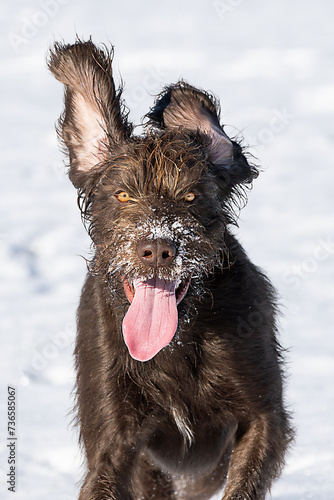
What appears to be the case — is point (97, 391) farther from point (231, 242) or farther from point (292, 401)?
point (292, 401)

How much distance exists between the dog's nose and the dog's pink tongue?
0.58 ft

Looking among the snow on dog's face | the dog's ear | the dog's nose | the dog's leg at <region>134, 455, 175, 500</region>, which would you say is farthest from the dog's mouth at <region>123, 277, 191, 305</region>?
the dog's leg at <region>134, 455, 175, 500</region>

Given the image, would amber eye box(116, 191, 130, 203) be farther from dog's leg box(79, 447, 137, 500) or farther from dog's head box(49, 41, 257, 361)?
dog's leg box(79, 447, 137, 500)

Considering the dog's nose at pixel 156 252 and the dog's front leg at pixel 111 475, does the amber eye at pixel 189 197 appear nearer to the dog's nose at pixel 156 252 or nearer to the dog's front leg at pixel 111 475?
the dog's nose at pixel 156 252

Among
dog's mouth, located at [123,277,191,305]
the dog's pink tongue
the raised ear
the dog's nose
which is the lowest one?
the dog's pink tongue

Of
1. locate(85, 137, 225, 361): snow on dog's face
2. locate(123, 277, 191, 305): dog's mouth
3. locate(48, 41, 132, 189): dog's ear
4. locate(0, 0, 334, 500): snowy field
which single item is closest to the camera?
locate(85, 137, 225, 361): snow on dog's face

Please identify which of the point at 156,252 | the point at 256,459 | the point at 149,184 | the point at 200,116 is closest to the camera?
the point at 156,252

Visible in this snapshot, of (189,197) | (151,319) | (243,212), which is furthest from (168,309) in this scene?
(243,212)

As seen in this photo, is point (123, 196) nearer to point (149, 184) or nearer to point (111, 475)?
point (149, 184)

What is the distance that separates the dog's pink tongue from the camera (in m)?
3.48

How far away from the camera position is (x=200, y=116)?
155 inches

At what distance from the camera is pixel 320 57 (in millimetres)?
13945

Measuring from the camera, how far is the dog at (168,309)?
355 cm

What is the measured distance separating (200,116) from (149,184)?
55 cm
